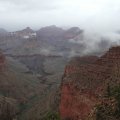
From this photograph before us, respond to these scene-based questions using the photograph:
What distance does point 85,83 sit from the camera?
51.0 metres

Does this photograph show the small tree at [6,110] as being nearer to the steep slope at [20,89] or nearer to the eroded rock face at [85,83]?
the steep slope at [20,89]

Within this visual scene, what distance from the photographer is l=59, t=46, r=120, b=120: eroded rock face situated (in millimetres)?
47156

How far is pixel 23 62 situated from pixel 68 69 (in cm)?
10944

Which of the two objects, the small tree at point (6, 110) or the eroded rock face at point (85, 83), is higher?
the eroded rock face at point (85, 83)

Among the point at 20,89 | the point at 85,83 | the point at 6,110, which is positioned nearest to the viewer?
the point at 85,83

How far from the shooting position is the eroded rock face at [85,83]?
47156mm

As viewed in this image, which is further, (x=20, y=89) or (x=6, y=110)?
(x=20, y=89)

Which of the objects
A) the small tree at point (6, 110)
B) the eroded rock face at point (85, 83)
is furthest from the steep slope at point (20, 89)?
the eroded rock face at point (85, 83)

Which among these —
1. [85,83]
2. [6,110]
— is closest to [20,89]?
[6,110]

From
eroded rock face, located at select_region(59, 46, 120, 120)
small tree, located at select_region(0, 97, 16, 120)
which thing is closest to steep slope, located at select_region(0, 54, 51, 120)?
small tree, located at select_region(0, 97, 16, 120)

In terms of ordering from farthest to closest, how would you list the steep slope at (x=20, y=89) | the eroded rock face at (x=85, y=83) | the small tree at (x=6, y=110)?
the steep slope at (x=20, y=89)
the small tree at (x=6, y=110)
the eroded rock face at (x=85, y=83)

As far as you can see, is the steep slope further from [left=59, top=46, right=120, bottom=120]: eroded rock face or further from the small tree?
[left=59, top=46, right=120, bottom=120]: eroded rock face

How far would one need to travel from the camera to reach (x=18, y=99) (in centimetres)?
9694

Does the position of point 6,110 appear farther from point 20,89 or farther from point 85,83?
point 85,83
